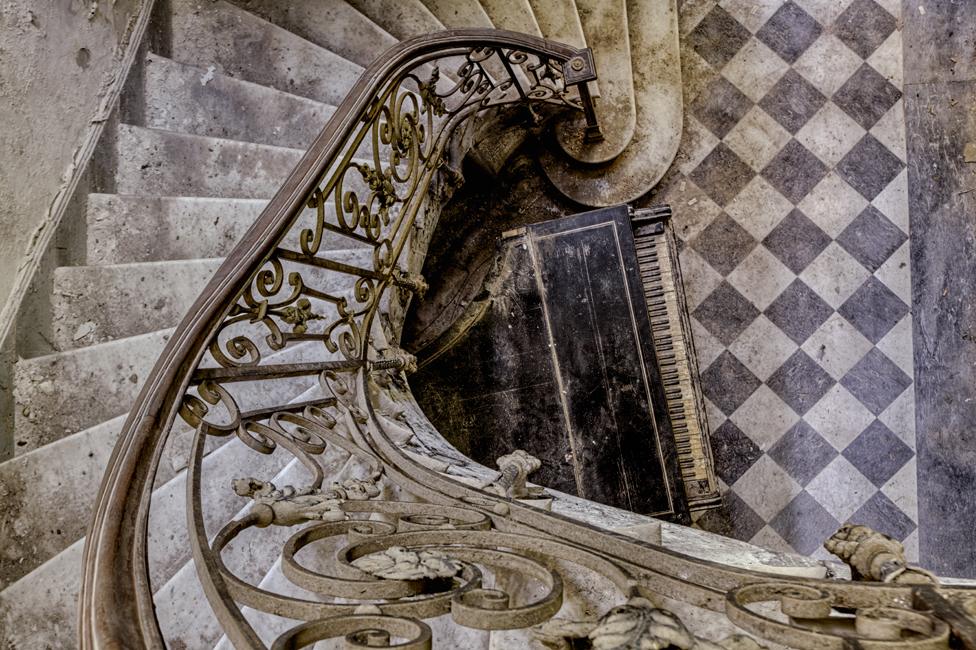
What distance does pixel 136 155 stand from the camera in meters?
2.63

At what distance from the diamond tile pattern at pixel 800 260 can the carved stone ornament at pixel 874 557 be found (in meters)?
2.56

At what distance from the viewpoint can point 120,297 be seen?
2.25 m

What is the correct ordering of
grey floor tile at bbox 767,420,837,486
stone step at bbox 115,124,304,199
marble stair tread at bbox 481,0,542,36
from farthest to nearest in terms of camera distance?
1. grey floor tile at bbox 767,420,837,486
2. marble stair tread at bbox 481,0,542,36
3. stone step at bbox 115,124,304,199

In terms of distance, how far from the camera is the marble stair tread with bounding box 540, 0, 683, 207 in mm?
3738

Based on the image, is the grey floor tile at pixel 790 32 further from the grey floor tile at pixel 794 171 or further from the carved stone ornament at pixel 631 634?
the carved stone ornament at pixel 631 634

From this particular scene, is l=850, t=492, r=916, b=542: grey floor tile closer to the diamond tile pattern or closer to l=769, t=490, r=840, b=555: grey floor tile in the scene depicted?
the diamond tile pattern

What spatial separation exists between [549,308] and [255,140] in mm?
1478

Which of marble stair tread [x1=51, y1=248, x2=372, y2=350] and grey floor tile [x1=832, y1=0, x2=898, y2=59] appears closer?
marble stair tread [x1=51, y1=248, x2=372, y2=350]

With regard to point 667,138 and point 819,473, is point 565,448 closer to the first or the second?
point 819,473

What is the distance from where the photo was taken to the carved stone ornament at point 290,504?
1.38 meters

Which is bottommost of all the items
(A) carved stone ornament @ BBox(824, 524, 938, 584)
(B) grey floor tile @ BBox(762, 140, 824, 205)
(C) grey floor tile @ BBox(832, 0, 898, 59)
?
(A) carved stone ornament @ BBox(824, 524, 938, 584)

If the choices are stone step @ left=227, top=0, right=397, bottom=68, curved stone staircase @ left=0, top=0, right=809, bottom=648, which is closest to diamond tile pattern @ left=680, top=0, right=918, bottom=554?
curved stone staircase @ left=0, top=0, right=809, bottom=648

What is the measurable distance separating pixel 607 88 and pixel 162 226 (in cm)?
234

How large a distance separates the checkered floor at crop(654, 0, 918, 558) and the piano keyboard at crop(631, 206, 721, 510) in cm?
53
